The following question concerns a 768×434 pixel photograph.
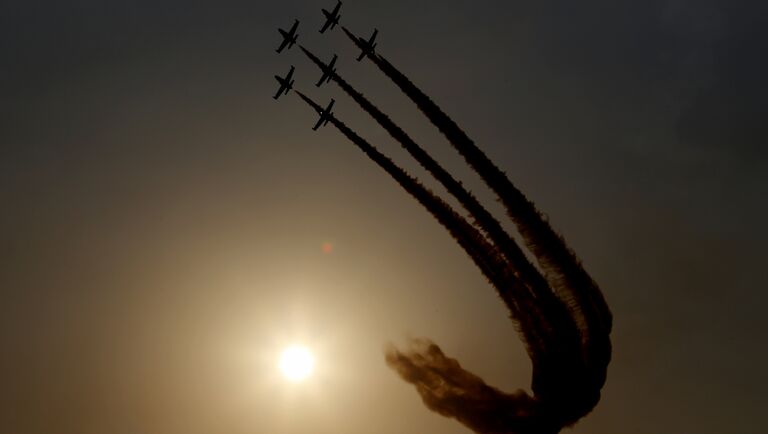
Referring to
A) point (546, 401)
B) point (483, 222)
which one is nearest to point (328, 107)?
point (483, 222)

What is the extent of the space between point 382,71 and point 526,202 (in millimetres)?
16353

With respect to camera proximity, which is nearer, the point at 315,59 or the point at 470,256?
the point at 470,256

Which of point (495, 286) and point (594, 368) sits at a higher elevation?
point (495, 286)

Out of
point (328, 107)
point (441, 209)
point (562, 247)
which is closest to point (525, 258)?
point (562, 247)

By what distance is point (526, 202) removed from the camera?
53281 millimetres

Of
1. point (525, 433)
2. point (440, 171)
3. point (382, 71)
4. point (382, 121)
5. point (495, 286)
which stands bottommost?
point (525, 433)

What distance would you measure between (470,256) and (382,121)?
13.2 metres

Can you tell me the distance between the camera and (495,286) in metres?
55.4

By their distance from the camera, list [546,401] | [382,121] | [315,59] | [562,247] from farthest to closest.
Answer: [315,59] → [546,401] → [382,121] → [562,247]

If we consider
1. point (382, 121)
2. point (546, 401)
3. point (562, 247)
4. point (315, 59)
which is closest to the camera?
point (562, 247)

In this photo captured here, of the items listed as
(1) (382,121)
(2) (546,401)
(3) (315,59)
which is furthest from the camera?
(3) (315,59)

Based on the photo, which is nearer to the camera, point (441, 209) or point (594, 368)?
point (441, 209)

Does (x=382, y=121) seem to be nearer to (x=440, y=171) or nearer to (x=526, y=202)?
(x=440, y=171)

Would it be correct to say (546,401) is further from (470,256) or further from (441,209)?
(441,209)
